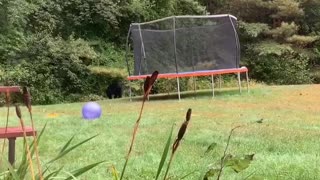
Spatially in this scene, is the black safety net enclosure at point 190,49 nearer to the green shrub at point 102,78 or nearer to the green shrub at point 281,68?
the green shrub at point 102,78

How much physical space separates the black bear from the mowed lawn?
6.59 meters

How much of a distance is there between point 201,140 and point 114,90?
10.3 m

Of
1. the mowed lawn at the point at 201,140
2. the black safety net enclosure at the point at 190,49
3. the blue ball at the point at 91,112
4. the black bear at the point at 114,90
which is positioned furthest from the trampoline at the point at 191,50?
the blue ball at the point at 91,112

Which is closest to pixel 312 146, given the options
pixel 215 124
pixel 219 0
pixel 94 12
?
pixel 215 124

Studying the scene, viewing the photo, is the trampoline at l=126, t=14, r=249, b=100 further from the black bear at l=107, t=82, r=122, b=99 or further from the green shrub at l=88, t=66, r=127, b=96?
the green shrub at l=88, t=66, r=127, b=96

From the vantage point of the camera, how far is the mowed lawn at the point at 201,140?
3.51 meters

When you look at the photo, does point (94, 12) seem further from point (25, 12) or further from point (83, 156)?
point (83, 156)

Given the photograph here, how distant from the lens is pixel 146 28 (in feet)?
39.8

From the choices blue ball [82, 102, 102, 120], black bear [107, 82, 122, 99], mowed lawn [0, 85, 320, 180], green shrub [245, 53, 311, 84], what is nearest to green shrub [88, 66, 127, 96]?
black bear [107, 82, 122, 99]

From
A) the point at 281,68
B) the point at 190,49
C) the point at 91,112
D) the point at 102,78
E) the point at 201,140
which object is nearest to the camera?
the point at 201,140

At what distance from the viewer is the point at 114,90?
14.9 meters

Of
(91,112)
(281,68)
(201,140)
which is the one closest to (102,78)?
(281,68)

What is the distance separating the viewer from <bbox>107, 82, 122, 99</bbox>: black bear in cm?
1487

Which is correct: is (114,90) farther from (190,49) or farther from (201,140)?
(201,140)
